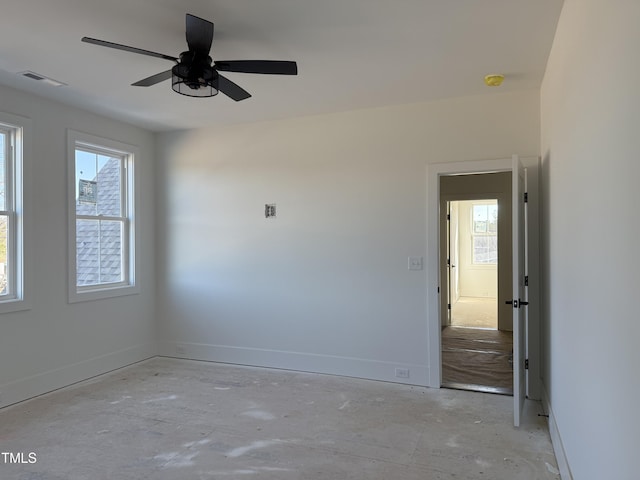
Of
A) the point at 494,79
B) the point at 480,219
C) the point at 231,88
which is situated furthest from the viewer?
the point at 480,219

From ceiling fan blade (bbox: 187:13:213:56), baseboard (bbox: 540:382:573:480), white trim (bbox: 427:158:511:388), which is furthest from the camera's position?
white trim (bbox: 427:158:511:388)

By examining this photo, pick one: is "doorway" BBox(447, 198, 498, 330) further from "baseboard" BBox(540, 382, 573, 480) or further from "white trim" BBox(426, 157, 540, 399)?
"baseboard" BBox(540, 382, 573, 480)

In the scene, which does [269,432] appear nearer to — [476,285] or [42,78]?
[42,78]

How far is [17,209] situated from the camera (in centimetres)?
385

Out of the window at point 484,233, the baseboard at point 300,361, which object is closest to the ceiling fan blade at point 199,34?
the baseboard at point 300,361

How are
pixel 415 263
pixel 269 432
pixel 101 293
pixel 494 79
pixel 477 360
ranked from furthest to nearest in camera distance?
pixel 477 360 < pixel 101 293 < pixel 415 263 < pixel 494 79 < pixel 269 432

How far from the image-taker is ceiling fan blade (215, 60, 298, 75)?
8.19ft

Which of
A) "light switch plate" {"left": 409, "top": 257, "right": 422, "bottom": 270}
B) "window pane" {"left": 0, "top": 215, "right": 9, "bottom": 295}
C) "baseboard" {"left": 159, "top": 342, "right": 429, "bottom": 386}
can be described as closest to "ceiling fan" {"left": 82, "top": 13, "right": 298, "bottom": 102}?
"window pane" {"left": 0, "top": 215, "right": 9, "bottom": 295}

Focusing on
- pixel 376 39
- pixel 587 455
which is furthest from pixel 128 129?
pixel 587 455

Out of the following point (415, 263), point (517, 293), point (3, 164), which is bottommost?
point (517, 293)

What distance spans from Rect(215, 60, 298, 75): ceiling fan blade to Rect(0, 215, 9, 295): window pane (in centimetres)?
257

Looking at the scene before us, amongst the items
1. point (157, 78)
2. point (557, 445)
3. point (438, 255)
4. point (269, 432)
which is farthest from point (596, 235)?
point (157, 78)

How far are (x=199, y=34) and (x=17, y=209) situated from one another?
2.61 m

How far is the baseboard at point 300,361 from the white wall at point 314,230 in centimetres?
1
